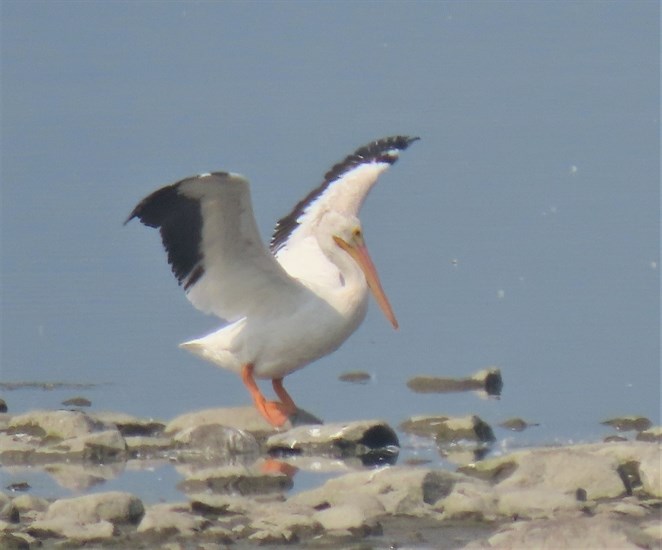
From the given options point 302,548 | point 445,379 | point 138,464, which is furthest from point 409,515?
point 445,379

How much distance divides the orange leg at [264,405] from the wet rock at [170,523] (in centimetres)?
294

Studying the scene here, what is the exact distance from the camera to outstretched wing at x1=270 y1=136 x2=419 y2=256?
490 inches

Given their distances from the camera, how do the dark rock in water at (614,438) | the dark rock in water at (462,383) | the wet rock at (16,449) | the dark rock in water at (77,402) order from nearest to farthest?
the wet rock at (16,449) → the dark rock in water at (614,438) → the dark rock in water at (77,402) → the dark rock in water at (462,383)

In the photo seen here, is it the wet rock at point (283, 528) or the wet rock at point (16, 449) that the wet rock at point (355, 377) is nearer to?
the wet rock at point (16, 449)

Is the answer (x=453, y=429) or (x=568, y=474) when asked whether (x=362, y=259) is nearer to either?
(x=453, y=429)

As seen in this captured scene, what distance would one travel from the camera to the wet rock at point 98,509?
26.5 feet

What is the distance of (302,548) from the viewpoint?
25.2ft

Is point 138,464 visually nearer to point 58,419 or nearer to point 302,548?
point 58,419

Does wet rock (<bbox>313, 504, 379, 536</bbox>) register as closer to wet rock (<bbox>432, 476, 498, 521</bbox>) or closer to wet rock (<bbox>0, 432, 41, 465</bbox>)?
wet rock (<bbox>432, 476, 498, 521</bbox>)

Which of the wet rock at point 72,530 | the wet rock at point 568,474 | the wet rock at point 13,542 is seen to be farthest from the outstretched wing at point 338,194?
the wet rock at point 13,542

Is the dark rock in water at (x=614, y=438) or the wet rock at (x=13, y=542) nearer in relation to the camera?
the wet rock at (x=13, y=542)

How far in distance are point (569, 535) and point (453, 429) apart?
340 cm

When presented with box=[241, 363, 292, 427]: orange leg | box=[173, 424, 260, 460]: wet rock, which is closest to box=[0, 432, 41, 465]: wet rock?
box=[173, 424, 260, 460]: wet rock

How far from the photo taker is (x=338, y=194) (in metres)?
12.5
